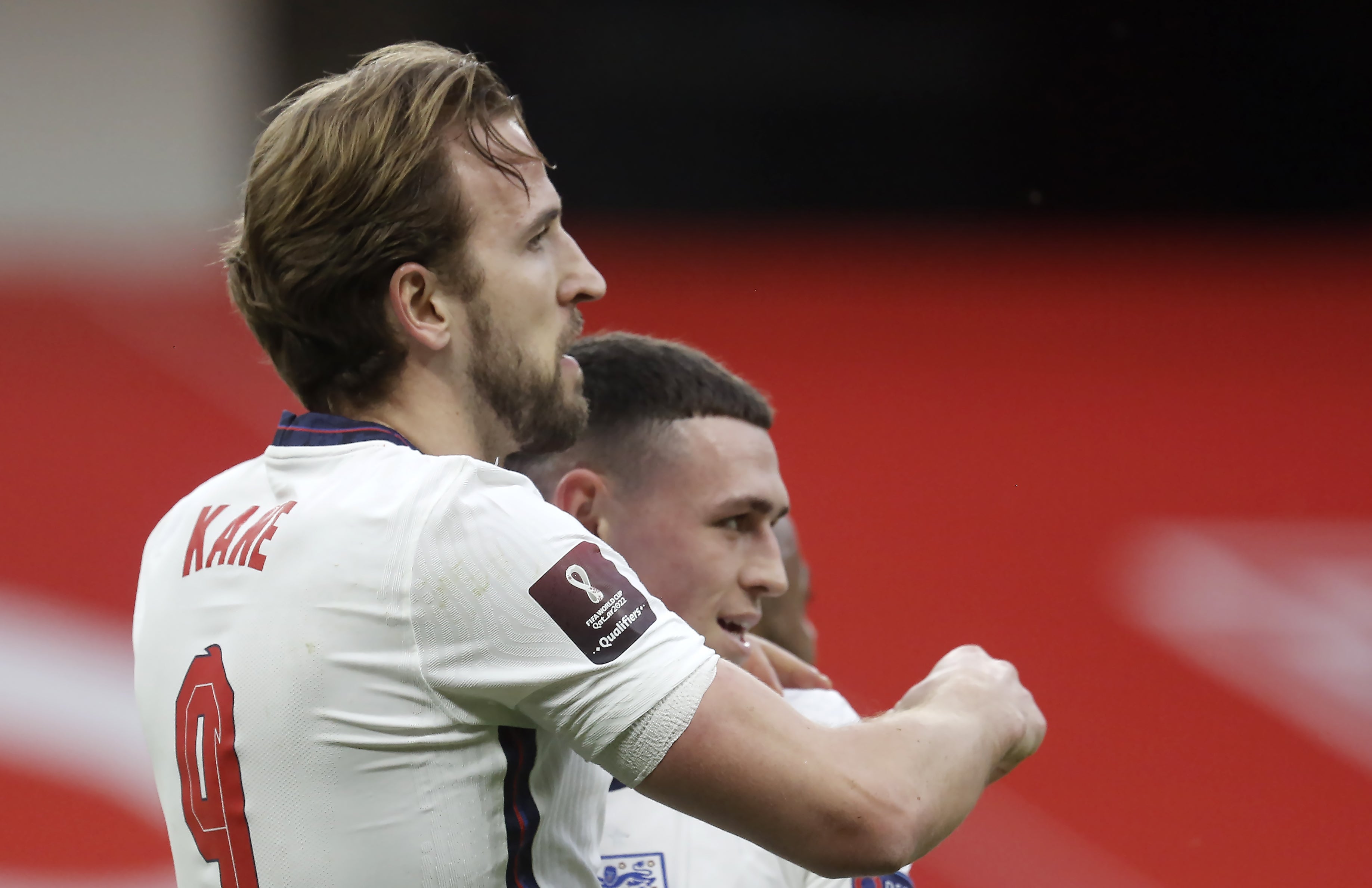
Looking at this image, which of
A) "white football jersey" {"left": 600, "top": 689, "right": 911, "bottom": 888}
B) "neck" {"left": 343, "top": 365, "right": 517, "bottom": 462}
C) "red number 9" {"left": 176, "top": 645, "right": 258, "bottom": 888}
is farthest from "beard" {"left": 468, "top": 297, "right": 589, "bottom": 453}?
"white football jersey" {"left": 600, "top": 689, "right": 911, "bottom": 888}

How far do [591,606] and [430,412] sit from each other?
42 centimetres

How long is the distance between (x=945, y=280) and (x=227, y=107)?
498 cm

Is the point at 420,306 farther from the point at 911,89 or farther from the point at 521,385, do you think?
the point at 911,89

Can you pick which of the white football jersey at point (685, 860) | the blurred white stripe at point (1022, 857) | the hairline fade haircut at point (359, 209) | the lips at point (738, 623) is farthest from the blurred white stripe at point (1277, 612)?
the hairline fade haircut at point (359, 209)

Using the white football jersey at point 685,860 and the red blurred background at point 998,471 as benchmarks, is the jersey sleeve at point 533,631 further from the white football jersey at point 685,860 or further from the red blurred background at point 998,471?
the red blurred background at point 998,471

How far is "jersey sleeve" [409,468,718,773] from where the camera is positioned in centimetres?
154

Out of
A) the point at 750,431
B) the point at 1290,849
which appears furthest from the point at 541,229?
the point at 1290,849

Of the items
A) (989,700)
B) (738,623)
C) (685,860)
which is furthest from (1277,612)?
(989,700)

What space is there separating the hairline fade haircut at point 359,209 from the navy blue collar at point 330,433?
79mm

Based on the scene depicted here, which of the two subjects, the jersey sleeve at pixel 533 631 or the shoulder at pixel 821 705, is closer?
the jersey sleeve at pixel 533 631

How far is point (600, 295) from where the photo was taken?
2.00m

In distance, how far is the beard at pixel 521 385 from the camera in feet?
6.05

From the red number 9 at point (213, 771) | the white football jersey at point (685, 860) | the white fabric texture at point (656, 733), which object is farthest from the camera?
the white football jersey at point (685, 860)

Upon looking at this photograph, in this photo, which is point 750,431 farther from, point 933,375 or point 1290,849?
point 933,375
